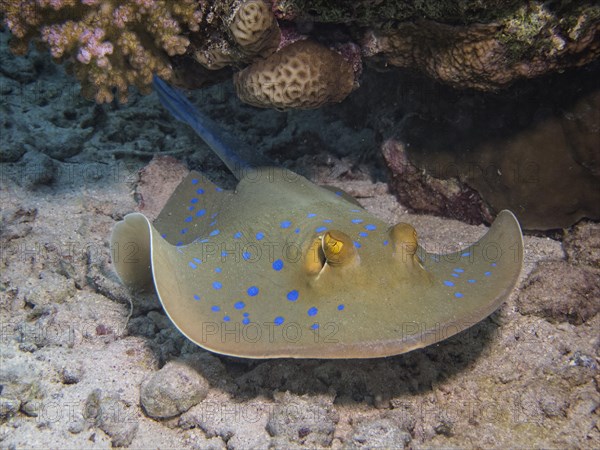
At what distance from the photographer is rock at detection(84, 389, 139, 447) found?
316 centimetres

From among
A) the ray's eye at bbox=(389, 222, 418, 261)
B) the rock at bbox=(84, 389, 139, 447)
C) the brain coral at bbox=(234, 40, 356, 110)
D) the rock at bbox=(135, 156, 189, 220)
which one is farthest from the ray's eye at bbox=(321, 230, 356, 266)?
the rock at bbox=(135, 156, 189, 220)

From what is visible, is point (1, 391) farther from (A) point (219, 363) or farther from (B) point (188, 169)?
(B) point (188, 169)

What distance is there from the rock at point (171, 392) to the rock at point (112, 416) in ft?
0.47

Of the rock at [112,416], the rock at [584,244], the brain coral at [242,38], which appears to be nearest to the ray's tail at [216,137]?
the brain coral at [242,38]

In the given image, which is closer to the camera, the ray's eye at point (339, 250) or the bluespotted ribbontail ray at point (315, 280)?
the bluespotted ribbontail ray at point (315, 280)

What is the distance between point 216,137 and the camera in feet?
18.2

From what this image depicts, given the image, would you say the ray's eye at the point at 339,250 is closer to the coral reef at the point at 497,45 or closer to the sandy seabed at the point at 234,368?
the sandy seabed at the point at 234,368

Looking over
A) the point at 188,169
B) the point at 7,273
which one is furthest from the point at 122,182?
the point at 7,273

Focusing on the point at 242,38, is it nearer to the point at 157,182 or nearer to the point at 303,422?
the point at 157,182

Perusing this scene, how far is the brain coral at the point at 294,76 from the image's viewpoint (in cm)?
409

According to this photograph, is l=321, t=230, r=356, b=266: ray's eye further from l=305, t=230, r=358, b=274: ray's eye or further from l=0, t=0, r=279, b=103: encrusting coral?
l=0, t=0, r=279, b=103: encrusting coral

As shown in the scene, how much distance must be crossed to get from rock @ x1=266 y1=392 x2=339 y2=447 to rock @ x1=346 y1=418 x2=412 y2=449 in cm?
21

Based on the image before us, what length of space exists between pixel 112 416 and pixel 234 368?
978 millimetres

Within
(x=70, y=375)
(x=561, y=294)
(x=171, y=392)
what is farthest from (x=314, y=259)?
(x=561, y=294)
